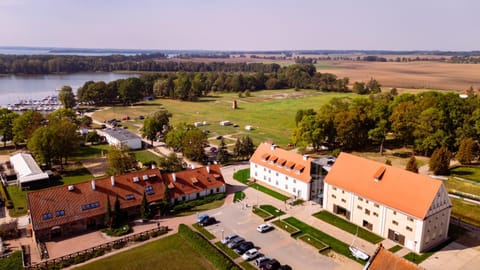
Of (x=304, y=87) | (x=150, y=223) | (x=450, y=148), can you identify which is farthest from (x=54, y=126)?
(x=304, y=87)

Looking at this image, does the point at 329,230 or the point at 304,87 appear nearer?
the point at 329,230

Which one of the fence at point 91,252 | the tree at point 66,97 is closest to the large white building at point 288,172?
the fence at point 91,252

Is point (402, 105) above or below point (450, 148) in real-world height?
above

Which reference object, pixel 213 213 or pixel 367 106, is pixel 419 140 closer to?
pixel 367 106

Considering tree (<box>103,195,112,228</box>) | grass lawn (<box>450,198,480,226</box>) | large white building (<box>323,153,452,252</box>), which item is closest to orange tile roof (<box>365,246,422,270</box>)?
large white building (<box>323,153,452,252</box>)

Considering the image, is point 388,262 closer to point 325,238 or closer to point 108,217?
point 325,238

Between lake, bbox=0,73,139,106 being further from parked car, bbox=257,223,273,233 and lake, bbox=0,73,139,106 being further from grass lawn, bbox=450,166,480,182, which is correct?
grass lawn, bbox=450,166,480,182

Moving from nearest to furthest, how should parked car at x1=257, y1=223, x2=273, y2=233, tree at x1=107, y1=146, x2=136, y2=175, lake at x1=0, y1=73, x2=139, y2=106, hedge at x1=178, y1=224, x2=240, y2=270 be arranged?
hedge at x1=178, y1=224, x2=240, y2=270
parked car at x1=257, y1=223, x2=273, y2=233
tree at x1=107, y1=146, x2=136, y2=175
lake at x1=0, y1=73, x2=139, y2=106
